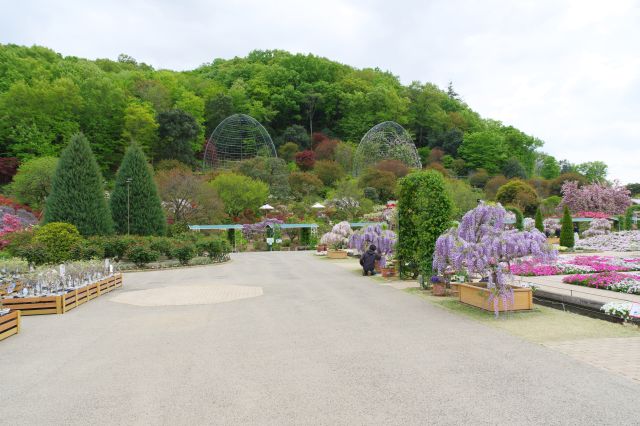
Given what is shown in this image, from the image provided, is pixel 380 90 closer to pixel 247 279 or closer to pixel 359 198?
pixel 359 198

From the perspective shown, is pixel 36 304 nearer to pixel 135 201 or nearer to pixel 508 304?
pixel 508 304

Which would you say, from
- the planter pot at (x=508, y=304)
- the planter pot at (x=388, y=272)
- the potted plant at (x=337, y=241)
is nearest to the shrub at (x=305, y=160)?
the potted plant at (x=337, y=241)

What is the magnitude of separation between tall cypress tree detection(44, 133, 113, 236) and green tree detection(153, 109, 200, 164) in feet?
91.2

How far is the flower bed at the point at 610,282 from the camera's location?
10.1 meters

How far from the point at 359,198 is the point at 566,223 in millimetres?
16471

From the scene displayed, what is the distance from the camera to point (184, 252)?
2036 cm

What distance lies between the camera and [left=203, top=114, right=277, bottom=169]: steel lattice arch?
1918 inches

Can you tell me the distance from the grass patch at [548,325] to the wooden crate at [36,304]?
28.1 feet

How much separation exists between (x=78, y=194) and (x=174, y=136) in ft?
95.7

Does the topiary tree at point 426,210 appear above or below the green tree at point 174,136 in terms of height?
below

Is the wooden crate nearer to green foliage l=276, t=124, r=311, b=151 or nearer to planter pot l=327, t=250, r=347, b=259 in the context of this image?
planter pot l=327, t=250, r=347, b=259

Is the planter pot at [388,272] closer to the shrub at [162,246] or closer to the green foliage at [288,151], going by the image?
the shrub at [162,246]

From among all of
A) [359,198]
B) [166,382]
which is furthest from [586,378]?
[359,198]

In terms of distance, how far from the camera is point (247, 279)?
15.6 metres
